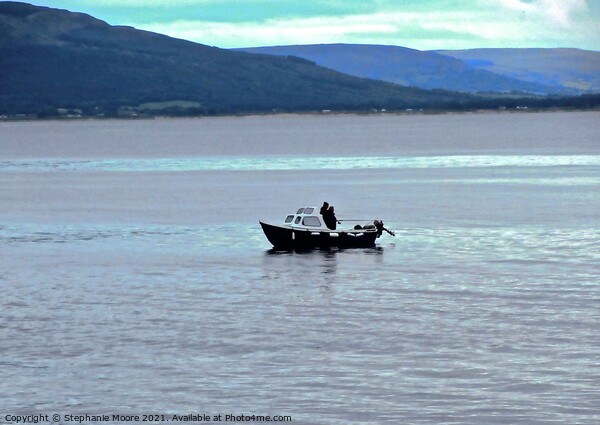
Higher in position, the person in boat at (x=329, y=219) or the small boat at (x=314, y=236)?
the person in boat at (x=329, y=219)

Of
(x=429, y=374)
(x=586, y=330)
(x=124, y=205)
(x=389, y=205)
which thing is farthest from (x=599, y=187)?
(x=429, y=374)

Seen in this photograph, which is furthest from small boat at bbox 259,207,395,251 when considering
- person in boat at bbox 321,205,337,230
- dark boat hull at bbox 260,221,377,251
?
person in boat at bbox 321,205,337,230

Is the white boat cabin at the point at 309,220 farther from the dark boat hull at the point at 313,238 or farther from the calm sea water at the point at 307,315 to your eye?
the calm sea water at the point at 307,315

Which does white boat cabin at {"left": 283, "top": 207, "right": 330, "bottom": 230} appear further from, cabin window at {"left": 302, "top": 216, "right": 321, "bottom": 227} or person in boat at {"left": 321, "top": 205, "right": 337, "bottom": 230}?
person in boat at {"left": 321, "top": 205, "right": 337, "bottom": 230}

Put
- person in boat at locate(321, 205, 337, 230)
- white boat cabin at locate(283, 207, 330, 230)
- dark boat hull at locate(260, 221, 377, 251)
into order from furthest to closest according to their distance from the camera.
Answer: white boat cabin at locate(283, 207, 330, 230) → person in boat at locate(321, 205, 337, 230) → dark boat hull at locate(260, 221, 377, 251)

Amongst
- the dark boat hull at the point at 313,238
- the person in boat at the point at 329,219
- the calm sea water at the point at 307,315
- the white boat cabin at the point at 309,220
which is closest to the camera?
the calm sea water at the point at 307,315

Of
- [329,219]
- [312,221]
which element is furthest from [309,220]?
[329,219]

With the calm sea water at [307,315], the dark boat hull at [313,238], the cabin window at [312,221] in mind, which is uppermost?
the cabin window at [312,221]

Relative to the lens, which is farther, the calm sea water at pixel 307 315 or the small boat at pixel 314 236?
the small boat at pixel 314 236

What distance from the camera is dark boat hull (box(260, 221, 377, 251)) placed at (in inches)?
2327

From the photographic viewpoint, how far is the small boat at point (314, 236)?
59.1 metres

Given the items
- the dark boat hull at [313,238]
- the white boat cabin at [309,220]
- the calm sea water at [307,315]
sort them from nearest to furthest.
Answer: the calm sea water at [307,315], the dark boat hull at [313,238], the white boat cabin at [309,220]

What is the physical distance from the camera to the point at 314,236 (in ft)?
194

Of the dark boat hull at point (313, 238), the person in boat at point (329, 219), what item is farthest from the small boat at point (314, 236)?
the person in boat at point (329, 219)
